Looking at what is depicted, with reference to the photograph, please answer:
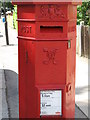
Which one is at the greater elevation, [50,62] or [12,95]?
[50,62]

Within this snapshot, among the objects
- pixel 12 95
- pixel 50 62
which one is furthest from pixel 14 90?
pixel 50 62

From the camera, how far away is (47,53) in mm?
2912

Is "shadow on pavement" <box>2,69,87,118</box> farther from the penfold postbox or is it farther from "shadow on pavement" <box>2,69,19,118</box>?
the penfold postbox

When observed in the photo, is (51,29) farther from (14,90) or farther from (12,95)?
(14,90)

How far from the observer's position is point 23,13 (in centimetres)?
300

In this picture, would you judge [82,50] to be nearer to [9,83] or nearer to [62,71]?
[9,83]

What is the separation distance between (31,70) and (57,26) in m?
0.50

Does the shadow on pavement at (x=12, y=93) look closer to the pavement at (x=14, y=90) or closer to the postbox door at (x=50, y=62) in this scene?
the pavement at (x=14, y=90)

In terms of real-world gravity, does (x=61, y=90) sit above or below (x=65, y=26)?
below

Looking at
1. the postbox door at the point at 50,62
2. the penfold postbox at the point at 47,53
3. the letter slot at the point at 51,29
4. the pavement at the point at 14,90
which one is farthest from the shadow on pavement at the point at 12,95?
the letter slot at the point at 51,29

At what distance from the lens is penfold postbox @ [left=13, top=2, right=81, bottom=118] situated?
113 inches

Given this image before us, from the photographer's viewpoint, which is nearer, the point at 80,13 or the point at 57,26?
the point at 57,26

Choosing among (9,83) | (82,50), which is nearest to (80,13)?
(82,50)

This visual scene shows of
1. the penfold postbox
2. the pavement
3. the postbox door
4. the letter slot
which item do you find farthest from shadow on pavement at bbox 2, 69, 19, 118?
the letter slot
